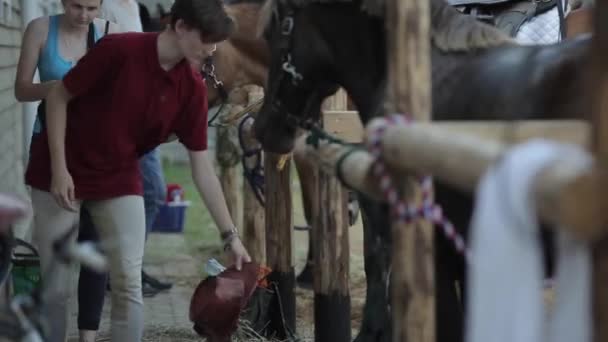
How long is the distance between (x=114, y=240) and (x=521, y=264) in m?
2.74

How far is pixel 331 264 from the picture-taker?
19.4 ft

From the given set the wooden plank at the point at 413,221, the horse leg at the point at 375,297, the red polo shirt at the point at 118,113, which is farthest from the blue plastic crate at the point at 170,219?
the wooden plank at the point at 413,221

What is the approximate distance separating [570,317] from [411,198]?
0.71 m

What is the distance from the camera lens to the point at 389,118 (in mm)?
2773

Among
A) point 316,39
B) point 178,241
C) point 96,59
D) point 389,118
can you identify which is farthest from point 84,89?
point 178,241

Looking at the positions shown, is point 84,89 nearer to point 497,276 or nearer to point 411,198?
point 411,198

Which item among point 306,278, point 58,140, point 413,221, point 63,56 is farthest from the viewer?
point 306,278

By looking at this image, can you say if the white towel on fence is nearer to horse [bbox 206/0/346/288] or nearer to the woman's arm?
the woman's arm

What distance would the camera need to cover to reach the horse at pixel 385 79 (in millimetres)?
3426

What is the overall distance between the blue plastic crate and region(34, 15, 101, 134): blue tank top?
5175mm

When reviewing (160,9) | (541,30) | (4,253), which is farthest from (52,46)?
(160,9)

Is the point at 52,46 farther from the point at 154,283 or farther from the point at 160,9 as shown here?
the point at 160,9

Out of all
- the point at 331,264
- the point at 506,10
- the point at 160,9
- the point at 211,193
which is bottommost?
the point at 331,264

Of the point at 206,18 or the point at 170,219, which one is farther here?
the point at 170,219
